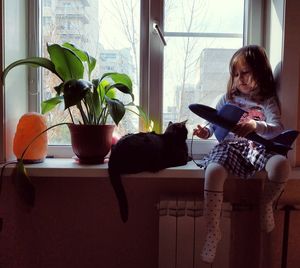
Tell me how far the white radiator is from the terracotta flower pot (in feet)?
1.11

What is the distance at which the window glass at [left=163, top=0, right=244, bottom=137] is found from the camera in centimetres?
153

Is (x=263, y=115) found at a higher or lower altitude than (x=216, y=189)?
higher

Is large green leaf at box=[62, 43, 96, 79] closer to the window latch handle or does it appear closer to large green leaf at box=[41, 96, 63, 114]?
large green leaf at box=[41, 96, 63, 114]

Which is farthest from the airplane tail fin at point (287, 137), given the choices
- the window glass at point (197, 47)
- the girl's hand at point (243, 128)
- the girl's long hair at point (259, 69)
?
the window glass at point (197, 47)

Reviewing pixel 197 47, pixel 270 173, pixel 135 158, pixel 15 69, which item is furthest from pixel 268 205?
pixel 15 69

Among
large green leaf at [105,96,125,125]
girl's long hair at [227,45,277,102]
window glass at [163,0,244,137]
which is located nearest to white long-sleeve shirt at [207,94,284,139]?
girl's long hair at [227,45,277,102]

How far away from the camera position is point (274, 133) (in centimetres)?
124

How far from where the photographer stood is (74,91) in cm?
112

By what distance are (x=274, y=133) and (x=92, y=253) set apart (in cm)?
99

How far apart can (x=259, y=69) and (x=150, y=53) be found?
513 millimetres

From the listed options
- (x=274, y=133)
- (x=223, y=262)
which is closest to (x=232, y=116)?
(x=274, y=133)

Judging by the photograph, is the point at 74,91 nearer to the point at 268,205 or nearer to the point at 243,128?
the point at 243,128

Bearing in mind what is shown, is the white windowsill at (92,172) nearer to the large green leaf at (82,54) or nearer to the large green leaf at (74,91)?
the large green leaf at (74,91)

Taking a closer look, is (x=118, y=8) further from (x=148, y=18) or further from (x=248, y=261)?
(x=248, y=261)
